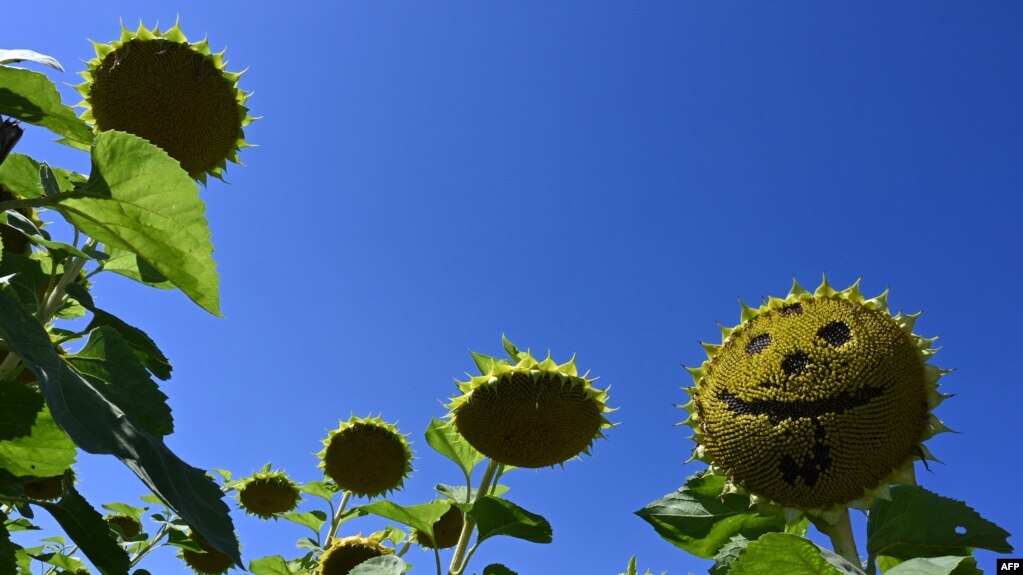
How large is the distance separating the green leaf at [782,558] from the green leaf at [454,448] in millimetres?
3166

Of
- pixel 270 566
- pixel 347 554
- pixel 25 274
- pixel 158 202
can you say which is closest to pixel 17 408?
pixel 158 202

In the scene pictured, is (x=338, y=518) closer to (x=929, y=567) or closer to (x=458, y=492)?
(x=458, y=492)

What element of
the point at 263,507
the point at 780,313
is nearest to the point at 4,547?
the point at 780,313

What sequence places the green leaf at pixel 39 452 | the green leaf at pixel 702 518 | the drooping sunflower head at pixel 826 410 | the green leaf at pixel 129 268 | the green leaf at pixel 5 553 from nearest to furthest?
the green leaf at pixel 5 553, the green leaf at pixel 39 452, the drooping sunflower head at pixel 826 410, the green leaf at pixel 702 518, the green leaf at pixel 129 268

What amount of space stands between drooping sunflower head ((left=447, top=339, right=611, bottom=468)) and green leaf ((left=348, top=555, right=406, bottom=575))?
0.83 m

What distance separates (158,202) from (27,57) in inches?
16.3

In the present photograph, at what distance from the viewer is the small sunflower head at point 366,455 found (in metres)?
6.19

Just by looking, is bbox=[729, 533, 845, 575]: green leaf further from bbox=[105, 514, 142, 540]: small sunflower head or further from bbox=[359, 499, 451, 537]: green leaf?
bbox=[105, 514, 142, 540]: small sunflower head

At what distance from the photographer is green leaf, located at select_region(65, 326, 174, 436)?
74.5 inches

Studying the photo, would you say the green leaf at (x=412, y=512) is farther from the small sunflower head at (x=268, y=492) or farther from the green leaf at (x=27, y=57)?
the green leaf at (x=27, y=57)

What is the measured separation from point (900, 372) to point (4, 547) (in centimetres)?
274

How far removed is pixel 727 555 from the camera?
267 centimetres

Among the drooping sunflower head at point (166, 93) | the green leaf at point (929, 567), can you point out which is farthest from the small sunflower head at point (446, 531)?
the green leaf at point (929, 567)

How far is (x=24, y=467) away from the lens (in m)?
2.25
